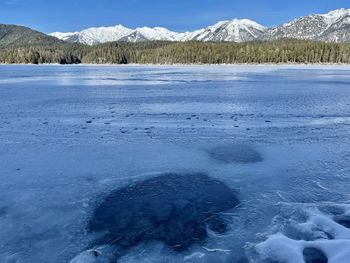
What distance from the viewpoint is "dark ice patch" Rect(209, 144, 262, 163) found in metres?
16.0

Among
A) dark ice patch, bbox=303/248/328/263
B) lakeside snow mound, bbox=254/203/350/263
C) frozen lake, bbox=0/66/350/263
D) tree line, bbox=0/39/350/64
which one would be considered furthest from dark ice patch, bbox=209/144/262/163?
tree line, bbox=0/39/350/64

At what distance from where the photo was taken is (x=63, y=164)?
1549 cm

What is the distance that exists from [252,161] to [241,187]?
313 centimetres

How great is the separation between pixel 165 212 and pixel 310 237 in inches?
164

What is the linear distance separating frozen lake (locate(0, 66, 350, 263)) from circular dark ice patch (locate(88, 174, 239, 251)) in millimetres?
41

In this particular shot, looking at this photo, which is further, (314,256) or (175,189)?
(175,189)

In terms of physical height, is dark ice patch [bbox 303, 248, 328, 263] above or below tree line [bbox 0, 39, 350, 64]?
below

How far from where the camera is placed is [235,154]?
1680 cm

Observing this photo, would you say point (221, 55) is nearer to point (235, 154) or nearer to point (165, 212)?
point (235, 154)

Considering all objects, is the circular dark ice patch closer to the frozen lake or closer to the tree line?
the frozen lake

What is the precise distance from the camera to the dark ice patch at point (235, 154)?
52.5 ft

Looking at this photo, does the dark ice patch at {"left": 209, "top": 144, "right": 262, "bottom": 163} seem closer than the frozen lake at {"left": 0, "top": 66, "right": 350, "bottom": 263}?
No

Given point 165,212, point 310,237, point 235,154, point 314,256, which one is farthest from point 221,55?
point 314,256

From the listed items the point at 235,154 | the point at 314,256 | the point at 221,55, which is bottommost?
the point at 314,256
